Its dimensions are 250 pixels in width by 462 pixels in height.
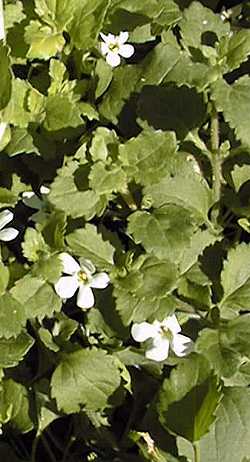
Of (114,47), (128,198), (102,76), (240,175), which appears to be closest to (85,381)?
(128,198)

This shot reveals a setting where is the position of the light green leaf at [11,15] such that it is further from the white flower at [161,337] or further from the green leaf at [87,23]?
the white flower at [161,337]

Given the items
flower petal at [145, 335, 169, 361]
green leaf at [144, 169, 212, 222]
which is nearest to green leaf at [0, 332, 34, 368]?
flower petal at [145, 335, 169, 361]

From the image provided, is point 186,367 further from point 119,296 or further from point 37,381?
point 37,381

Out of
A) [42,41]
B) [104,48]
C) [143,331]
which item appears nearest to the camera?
[143,331]

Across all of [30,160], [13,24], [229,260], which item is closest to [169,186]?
[229,260]

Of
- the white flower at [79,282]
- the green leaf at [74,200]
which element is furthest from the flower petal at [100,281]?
the green leaf at [74,200]

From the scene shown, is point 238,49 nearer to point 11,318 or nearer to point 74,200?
point 74,200
